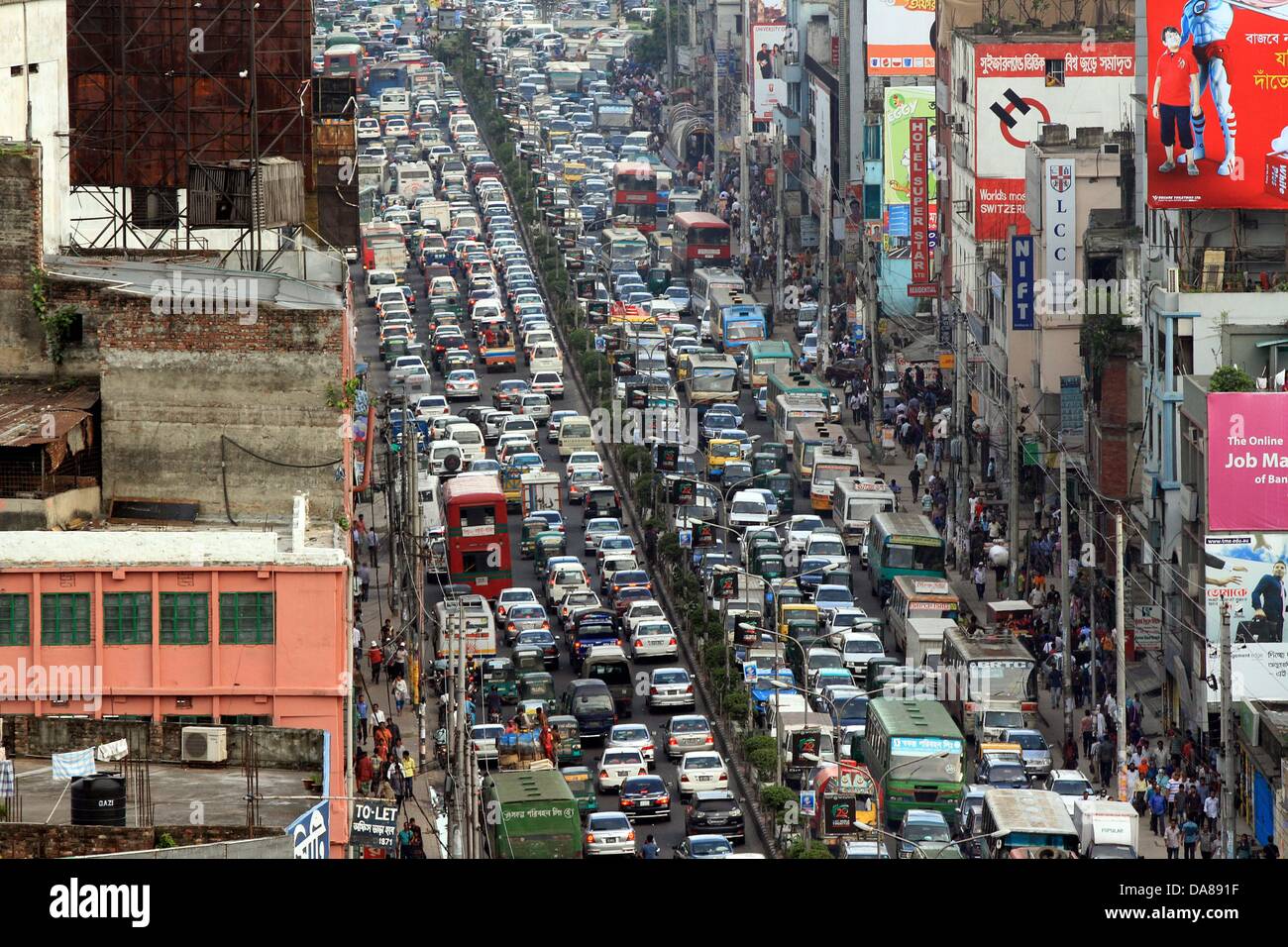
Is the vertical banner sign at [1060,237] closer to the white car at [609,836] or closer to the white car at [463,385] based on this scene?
the white car at [463,385]

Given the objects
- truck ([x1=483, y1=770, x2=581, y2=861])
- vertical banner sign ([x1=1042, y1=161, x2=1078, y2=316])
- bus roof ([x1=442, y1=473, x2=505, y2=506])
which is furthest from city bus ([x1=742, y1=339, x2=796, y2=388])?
truck ([x1=483, y1=770, x2=581, y2=861])

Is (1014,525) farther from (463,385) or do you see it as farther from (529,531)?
(463,385)

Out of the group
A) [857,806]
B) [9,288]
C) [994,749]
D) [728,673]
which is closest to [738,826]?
[857,806]

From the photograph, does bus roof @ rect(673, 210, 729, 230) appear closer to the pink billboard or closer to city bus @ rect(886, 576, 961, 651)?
city bus @ rect(886, 576, 961, 651)

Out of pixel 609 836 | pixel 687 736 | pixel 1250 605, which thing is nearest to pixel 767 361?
pixel 687 736
